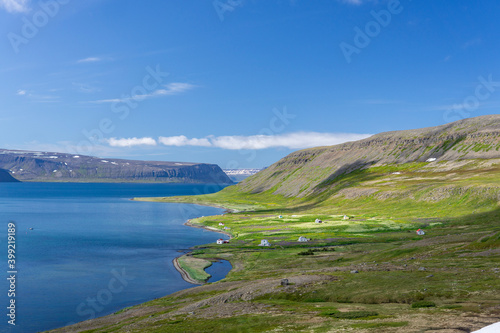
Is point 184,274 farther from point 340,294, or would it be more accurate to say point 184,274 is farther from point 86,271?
point 340,294

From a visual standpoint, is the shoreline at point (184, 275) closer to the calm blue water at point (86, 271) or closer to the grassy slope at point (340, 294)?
the calm blue water at point (86, 271)

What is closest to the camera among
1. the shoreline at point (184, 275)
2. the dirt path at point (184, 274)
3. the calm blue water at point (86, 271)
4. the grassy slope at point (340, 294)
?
the grassy slope at point (340, 294)

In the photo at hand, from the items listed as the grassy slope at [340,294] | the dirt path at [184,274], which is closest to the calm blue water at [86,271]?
the dirt path at [184,274]

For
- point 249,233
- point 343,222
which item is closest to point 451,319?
point 249,233

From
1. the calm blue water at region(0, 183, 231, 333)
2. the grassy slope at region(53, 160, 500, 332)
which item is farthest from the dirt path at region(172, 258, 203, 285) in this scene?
the grassy slope at region(53, 160, 500, 332)

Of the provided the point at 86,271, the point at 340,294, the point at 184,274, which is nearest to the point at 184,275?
the point at 184,274

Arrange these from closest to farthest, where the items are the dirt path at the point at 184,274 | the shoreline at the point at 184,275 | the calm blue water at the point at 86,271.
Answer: the calm blue water at the point at 86,271, the shoreline at the point at 184,275, the dirt path at the point at 184,274

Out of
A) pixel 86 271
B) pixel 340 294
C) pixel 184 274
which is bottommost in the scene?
pixel 340 294

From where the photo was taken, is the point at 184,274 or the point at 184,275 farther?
the point at 184,274

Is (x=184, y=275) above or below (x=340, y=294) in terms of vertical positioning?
above

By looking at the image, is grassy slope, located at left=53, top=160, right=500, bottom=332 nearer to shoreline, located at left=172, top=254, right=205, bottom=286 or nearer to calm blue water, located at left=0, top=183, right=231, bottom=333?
shoreline, located at left=172, top=254, right=205, bottom=286

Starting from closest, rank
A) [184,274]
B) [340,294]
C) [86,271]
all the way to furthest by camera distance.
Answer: [340,294]
[184,274]
[86,271]

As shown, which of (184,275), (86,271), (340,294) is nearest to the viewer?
(340,294)

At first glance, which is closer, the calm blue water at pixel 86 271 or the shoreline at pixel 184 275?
the calm blue water at pixel 86 271
